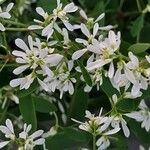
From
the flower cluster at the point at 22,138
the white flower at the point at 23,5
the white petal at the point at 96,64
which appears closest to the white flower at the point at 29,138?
the flower cluster at the point at 22,138

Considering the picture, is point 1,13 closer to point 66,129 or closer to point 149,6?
point 66,129

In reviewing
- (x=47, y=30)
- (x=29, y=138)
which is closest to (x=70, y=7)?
(x=47, y=30)

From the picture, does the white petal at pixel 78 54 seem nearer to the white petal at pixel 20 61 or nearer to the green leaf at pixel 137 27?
the white petal at pixel 20 61

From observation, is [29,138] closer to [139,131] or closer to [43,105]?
[43,105]

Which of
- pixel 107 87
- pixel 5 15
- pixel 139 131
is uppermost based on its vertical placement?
pixel 5 15

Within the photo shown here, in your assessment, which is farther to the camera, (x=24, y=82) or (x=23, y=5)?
(x=23, y=5)

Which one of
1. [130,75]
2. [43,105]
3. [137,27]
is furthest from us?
[137,27]

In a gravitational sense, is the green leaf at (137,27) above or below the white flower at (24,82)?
below

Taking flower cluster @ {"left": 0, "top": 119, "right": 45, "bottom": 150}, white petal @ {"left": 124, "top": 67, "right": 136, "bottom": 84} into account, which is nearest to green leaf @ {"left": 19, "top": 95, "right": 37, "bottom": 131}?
flower cluster @ {"left": 0, "top": 119, "right": 45, "bottom": 150}

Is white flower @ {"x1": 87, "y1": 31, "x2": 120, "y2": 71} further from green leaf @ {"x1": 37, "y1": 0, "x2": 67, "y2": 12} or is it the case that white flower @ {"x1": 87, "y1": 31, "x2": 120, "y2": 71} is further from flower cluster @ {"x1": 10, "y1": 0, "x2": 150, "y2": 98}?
green leaf @ {"x1": 37, "y1": 0, "x2": 67, "y2": 12}
